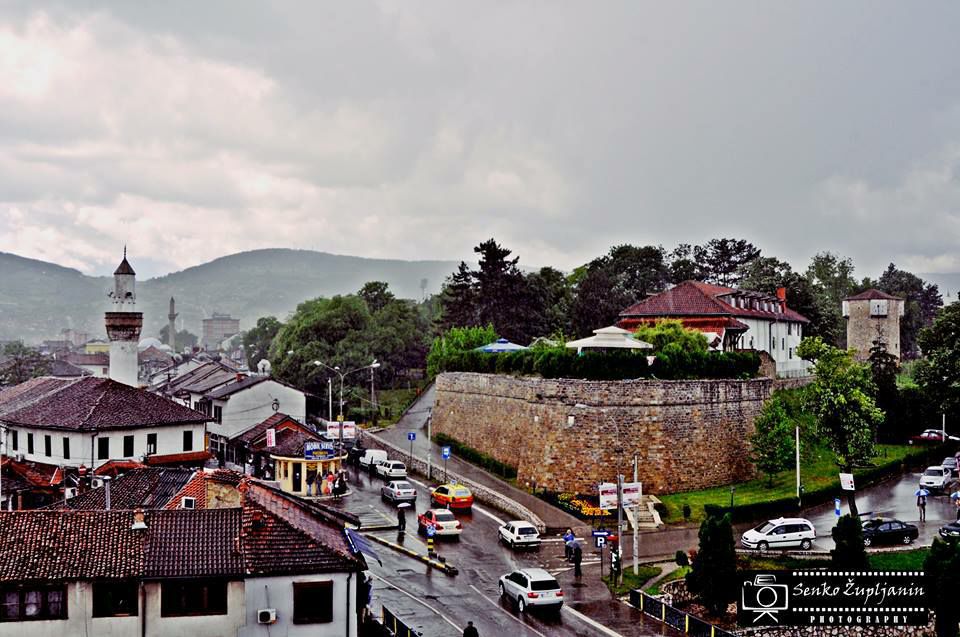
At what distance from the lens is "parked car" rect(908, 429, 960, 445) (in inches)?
2444

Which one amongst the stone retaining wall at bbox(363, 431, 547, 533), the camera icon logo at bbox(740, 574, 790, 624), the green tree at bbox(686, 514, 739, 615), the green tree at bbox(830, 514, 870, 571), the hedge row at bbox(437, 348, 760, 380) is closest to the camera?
the camera icon logo at bbox(740, 574, 790, 624)

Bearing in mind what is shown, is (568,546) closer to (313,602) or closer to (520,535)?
(520,535)

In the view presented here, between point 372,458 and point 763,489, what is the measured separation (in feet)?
77.1

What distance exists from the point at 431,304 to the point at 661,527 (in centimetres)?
12984

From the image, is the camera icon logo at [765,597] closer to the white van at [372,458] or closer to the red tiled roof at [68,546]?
the red tiled roof at [68,546]

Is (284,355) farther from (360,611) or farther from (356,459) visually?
(360,611)

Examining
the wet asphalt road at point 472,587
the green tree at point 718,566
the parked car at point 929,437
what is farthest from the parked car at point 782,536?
the parked car at point 929,437

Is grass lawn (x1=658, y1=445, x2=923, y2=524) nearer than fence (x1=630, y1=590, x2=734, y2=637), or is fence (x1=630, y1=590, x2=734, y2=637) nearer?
fence (x1=630, y1=590, x2=734, y2=637)

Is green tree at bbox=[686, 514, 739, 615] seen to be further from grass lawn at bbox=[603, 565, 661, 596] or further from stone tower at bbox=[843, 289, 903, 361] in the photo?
stone tower at bbox=[843, 289, 903, 361]

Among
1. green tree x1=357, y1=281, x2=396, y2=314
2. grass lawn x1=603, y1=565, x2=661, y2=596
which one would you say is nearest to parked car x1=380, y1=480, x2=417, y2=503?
grass lawn x1=603, y1=565, x2=661, y2=596

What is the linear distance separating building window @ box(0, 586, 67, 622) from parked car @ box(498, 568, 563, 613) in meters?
14.3

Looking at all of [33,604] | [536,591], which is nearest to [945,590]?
[536,591]

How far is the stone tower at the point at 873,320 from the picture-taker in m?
91.1

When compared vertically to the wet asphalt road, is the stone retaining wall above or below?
above
